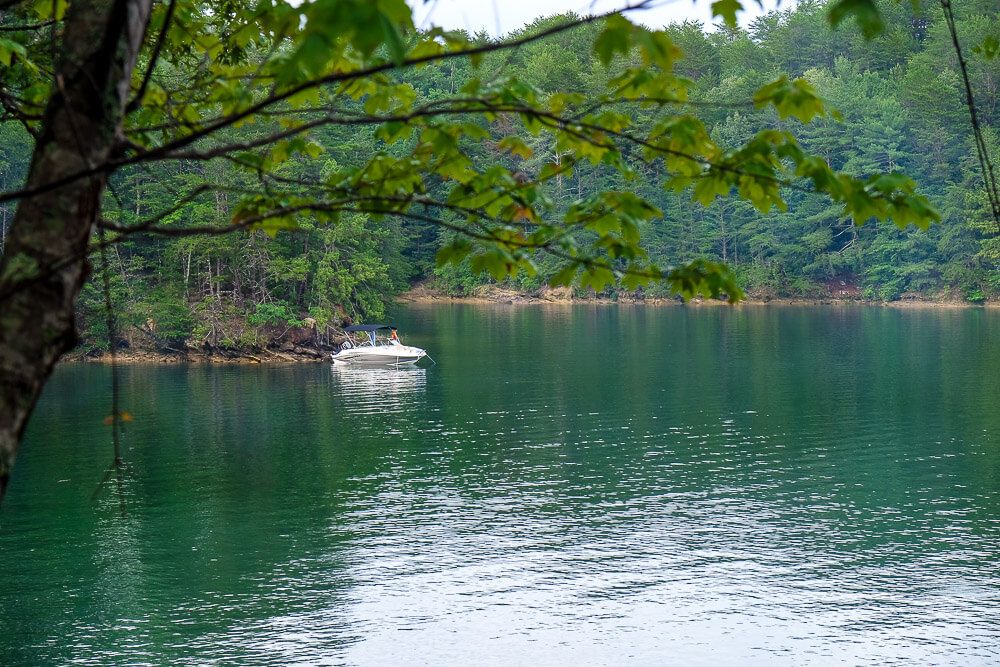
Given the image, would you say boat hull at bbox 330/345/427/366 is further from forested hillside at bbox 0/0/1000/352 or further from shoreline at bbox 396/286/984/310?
shoreline at bbox 396/286/984/310

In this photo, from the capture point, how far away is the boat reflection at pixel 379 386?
45.9 meters

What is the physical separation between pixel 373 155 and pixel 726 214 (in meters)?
97.1

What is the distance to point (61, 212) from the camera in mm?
3463

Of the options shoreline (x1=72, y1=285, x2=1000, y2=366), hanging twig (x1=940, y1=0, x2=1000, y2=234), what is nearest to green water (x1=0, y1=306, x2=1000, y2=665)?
shoreline (x1=72, y1=285, x2=1000, y2=366)

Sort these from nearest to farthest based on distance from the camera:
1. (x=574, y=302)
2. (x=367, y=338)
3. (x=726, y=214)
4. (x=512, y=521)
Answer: (x=512, y=521) → (x=367, y=338) → (x=574, y=302) → (x=726, y=214)

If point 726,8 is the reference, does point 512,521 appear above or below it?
below

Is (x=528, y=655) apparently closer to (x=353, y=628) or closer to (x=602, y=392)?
(x=353, y=628)

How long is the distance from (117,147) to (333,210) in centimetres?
94

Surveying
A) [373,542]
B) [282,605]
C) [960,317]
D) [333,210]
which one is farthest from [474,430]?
[960,317]

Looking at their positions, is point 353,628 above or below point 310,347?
below

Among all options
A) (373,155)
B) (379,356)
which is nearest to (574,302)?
(379,356)

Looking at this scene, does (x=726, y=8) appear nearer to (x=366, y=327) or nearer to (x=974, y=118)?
(x=974, y=118)

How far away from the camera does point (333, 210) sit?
4.36m

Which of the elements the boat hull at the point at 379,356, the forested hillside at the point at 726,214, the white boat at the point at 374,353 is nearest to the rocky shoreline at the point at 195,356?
the forested hillside at the point at 726,214
